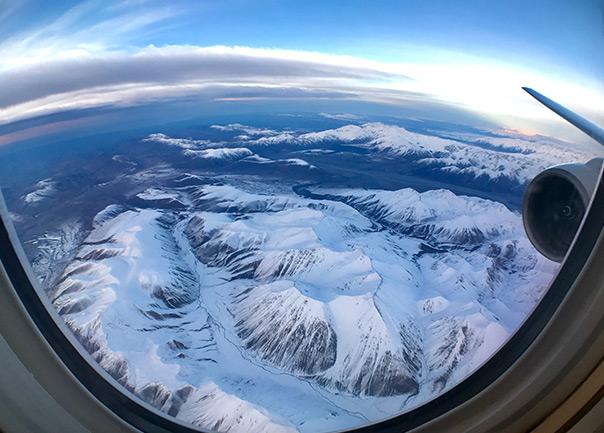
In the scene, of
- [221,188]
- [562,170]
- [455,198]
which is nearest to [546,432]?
[562,170]

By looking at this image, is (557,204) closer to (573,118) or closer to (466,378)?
(573,118)

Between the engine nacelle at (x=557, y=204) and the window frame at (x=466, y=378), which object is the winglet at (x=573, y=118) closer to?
the engine nacelle at (x=557, y=204)

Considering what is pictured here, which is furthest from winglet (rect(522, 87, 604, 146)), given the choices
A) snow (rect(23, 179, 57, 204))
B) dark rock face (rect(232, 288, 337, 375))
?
snow (rect(23, 179, 57, 204))

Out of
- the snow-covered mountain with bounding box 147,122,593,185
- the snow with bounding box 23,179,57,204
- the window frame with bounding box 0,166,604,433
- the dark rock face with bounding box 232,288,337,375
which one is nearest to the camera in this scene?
the window frame with bounding box 0,166,604,433

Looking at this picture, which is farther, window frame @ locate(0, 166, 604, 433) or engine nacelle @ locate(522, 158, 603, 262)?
engine nacelle @ locate(522, 158, 603, 262)

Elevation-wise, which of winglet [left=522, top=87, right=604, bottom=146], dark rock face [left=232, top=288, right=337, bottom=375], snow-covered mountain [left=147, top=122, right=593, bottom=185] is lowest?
dark rock face [left=232, top=288, right=337, bottom=375]

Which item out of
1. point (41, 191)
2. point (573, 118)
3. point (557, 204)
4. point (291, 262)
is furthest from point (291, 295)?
point (573, 118)

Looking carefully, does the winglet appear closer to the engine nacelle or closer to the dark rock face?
the engine nacelle
